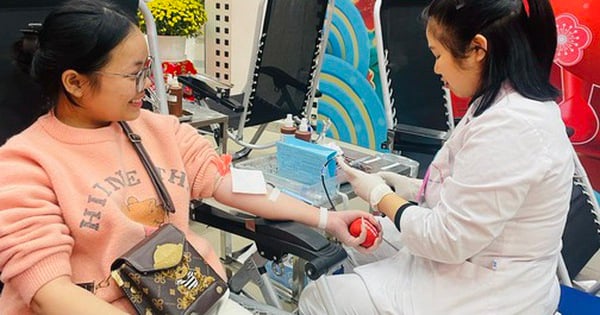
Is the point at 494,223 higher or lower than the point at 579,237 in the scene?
higher

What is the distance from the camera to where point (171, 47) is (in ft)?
10.2

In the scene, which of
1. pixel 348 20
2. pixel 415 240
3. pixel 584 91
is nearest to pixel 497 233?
pixel 415 240

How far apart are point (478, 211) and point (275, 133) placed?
325cm

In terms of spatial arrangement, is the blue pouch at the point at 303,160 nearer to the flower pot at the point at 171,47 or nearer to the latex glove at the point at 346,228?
the latex glove at the point at 346,228

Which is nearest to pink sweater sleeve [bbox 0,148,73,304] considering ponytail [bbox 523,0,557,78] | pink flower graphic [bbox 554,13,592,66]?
ponytail [bbox 523,0,557,78]

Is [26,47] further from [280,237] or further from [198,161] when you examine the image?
[280,237]

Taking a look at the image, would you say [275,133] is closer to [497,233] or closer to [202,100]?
[202,100]

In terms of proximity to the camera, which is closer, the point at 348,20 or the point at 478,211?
the point at 478,211

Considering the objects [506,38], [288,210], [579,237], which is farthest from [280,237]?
[579,237]

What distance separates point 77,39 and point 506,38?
873mm

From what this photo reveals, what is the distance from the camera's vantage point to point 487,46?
1.12 meters

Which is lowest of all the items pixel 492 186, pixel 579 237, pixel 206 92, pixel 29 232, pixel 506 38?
pixel 579 237

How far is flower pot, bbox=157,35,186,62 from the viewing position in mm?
3064

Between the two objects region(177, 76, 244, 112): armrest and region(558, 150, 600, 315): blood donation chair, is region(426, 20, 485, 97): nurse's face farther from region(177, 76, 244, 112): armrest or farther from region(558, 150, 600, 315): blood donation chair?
region(177, 76, 244, 112): armrest
